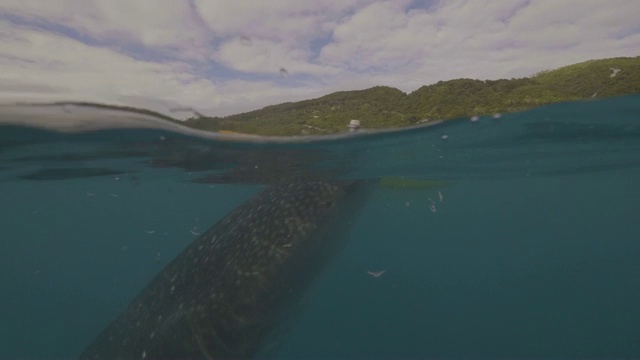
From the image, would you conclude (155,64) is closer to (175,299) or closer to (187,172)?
(175,299)

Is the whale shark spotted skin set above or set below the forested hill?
below

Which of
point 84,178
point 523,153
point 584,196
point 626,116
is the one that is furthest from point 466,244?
point 84,178

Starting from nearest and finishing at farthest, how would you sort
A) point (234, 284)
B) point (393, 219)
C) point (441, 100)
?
1. point (234, 284)
2. point (441, 100)
3. point (393, 219)

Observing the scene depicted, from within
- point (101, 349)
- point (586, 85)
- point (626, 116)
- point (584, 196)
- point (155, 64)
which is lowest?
point (584, 196)

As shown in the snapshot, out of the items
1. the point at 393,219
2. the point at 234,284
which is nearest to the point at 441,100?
the point at 234,284

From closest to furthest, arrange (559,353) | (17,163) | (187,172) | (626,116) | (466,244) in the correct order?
1. (626,116)
2. (17,163)
3. (187,172)
4. (559,353)
5. (466,244)

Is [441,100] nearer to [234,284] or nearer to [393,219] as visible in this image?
[234,284]
